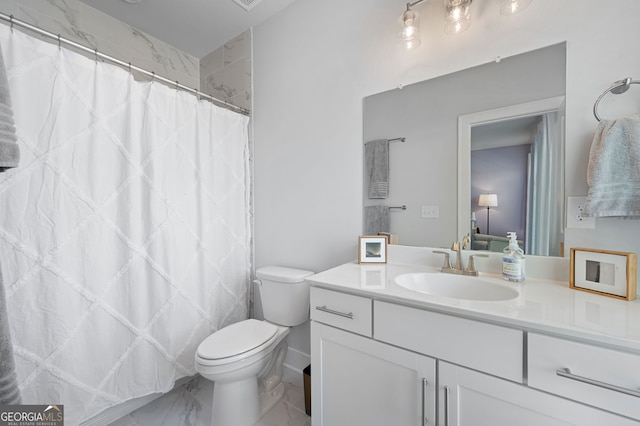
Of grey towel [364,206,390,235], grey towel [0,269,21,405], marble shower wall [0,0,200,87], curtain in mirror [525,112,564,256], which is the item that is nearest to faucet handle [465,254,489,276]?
curtain in mirror [525,112,564,256]

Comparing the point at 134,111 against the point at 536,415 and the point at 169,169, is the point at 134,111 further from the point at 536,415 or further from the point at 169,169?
the point at 536,415

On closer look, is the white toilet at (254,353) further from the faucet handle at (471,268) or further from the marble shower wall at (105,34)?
the marble shower wall at (105,34)

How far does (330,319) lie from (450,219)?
75 cm

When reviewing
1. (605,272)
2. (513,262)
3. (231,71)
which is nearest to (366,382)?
(513,262)

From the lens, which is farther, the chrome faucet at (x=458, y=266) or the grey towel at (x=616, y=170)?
the chrome faucet at (x=458, y=266)

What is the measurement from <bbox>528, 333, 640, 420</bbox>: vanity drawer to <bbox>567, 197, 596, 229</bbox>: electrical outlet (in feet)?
1.89

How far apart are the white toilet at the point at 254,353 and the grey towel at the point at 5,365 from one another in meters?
0.73

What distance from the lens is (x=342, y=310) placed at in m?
1.07

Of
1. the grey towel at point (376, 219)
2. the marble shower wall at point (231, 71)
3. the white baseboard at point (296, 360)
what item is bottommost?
the white baseboard at point (296, 360)

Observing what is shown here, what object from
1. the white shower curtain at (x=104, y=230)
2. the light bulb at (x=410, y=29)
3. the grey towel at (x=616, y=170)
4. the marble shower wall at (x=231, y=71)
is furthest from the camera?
the marble shower wall at (x=231, y=71)

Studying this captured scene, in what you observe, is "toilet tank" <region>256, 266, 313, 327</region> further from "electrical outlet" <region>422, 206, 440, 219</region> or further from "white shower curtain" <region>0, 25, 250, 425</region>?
"electrical outlet" <region>422, 206, 440, 219</region>

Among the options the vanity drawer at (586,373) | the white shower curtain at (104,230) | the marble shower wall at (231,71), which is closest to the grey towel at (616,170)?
the vanity drawer at (586,373)

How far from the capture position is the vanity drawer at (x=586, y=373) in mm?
604

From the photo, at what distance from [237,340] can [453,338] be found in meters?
1.09
